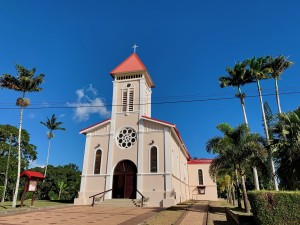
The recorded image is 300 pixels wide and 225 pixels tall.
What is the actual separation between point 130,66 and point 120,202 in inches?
680

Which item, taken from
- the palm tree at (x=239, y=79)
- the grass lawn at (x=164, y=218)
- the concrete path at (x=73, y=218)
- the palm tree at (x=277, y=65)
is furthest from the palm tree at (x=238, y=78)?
the concrete path at (x=73, y=218)

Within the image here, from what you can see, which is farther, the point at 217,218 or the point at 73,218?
the point at 217,218

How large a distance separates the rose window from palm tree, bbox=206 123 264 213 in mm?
9843

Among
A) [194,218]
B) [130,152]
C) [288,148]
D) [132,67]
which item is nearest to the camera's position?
[194,218]

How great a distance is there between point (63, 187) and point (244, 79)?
1656 inches

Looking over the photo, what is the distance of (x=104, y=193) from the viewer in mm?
23625

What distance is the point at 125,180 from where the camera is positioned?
79.9ft

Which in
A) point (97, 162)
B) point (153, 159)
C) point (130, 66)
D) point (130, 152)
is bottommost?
point (97, 162)

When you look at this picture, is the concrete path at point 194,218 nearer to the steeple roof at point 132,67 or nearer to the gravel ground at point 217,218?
the gravel ground at point 217,218

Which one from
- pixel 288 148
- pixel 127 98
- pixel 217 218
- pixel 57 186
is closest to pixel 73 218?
pixel 217 218

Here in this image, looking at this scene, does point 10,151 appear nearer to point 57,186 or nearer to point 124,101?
point 57,186

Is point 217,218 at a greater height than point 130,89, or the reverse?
point 130,89

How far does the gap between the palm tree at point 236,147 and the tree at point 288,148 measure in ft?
6.16

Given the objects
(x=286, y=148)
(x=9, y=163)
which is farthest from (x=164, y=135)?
(x=9, y=163)
